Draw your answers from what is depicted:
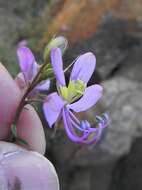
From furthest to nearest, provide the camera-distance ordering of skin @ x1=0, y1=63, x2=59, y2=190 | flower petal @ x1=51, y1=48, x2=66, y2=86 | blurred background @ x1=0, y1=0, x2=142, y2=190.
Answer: blurred background @ x1=0, y1=0, x2=142, y2=190 < skin @ x1=0, y1=63, x2=59, y2=190 < flower petal @ x1=51, y1=48, x2=66, y2=86

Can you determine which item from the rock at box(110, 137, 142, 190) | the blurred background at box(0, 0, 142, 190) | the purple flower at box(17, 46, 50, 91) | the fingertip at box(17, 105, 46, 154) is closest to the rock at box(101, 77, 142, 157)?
the blurred background at box(0, 0, 142, 190)

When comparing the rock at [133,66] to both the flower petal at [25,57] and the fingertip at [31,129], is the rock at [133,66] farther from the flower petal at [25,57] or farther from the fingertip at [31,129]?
the flower petal at [25,57]

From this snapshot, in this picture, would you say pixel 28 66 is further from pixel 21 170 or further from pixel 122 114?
pixel 122 114

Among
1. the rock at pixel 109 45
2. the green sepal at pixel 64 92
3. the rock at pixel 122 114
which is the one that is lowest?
the rock at pixel 122 114

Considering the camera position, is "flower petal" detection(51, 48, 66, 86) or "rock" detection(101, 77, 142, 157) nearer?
"flower petal" detection(51, 48, 66, 86)

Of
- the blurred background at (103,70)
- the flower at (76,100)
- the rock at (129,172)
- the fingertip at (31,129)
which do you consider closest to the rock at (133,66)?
the blurred background at (103,70)

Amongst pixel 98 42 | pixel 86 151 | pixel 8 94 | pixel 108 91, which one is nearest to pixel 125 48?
pixel 98 42

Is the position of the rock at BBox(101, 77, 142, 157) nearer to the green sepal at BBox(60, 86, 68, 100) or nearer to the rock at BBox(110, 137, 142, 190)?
the rock at BBox(110, 137, 142, 190)

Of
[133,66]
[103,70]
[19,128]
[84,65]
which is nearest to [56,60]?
[84,65]
